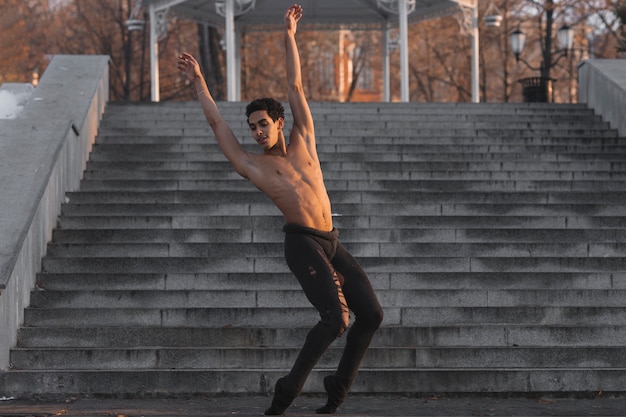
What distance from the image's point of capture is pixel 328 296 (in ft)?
22.6

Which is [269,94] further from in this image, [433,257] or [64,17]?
[433,257]

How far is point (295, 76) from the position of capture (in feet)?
23.7

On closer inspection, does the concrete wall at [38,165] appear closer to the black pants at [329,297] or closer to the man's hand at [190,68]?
the man's hand at [190,68]

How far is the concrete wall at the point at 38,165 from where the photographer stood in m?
9.10

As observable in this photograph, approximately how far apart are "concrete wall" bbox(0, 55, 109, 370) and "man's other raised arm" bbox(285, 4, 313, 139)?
259 centimetres

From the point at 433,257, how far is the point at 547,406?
3.13 meters

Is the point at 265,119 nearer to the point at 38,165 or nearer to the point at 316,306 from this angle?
the point at 316,306

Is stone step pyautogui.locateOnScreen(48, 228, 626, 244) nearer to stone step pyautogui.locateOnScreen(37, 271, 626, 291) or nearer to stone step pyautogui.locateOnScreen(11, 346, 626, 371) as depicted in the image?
stone step pyautogui.locateOnScreen(37, 271, 626, 291)

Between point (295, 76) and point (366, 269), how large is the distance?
360cm

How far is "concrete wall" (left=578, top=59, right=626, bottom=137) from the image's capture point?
15.8 metres

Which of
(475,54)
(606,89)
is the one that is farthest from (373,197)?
(475,54)

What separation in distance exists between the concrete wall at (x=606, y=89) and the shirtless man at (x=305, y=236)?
9.08 metres

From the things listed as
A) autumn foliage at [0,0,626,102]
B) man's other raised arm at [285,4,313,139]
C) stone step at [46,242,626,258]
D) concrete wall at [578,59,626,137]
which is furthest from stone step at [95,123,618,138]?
autumn foliage at [0,0,626,102]

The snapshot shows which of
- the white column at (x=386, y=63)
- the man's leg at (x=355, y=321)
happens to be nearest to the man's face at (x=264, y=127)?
the man's leg at (x=355, y=321)
